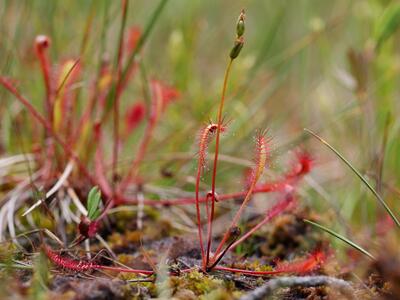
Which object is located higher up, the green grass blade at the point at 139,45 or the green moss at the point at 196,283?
the green grass blade at the point at 139,45

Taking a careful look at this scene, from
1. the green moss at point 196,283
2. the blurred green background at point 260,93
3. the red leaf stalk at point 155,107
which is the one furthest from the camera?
the blurred green background at point 260,93

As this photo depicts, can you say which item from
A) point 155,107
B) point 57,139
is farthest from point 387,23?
point 57,139

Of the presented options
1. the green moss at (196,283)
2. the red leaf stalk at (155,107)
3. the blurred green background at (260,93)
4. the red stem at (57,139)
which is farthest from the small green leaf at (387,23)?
the green moss at (196,283)

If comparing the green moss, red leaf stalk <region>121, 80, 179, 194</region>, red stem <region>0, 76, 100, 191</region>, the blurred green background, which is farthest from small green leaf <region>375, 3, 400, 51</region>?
the green moss

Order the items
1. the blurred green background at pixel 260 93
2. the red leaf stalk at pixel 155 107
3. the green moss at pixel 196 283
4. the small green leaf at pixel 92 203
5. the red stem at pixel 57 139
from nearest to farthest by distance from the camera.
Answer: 1. the green moss at pixel 196 283
2. the small green leaf at pixel 92 203
3. the red stem at pixel 57 139
4. the red leaf stalk at pixel 155 107
5. the blurred green background at pixel 260 93

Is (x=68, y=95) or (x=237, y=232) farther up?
(x=68, y=95)

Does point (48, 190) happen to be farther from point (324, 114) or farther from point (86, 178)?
point (324, 114)

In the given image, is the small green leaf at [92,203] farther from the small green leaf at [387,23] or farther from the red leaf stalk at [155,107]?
the small green leaf at [387,23]

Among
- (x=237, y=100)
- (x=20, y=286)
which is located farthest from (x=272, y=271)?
(x=237, y=100)

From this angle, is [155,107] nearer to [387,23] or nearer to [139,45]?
[139,45]
